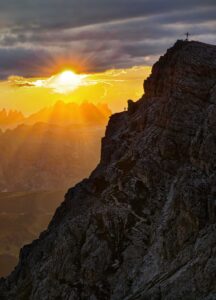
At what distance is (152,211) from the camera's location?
115688 mm

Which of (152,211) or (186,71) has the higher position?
(186,71)

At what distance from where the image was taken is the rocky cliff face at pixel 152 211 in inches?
3831

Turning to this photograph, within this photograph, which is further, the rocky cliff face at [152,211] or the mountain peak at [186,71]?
the mountain peak at [186,71]

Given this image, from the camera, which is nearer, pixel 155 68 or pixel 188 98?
pixel 188 98

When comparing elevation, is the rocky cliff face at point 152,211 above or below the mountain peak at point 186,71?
below

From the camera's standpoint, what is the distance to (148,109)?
13700 cm

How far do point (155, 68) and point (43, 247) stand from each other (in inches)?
Result: 1918

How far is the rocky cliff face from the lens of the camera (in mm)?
97312

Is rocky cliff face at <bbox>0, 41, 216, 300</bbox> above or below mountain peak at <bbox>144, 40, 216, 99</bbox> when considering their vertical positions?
below

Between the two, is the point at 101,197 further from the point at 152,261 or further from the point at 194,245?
the point at 194,245

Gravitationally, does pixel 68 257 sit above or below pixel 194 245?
below

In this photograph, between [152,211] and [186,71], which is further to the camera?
[186,71]

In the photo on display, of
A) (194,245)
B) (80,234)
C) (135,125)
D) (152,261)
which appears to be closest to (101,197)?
(80,234)

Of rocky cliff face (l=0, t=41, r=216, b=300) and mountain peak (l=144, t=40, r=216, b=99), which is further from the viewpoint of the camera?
mountain peak (l=144, t=40, r=216, b=99)
